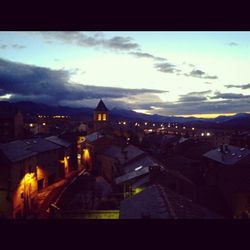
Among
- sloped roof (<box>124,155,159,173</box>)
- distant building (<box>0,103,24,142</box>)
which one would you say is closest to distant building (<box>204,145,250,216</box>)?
sloped roof (<box>124,155,159,173</box>)

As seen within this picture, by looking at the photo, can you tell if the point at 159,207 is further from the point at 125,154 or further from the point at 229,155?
the point at 229,155

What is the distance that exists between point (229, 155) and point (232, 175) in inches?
293

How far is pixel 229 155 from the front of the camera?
90.8 feet

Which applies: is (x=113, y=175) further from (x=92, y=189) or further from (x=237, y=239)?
(x=237, y=239)

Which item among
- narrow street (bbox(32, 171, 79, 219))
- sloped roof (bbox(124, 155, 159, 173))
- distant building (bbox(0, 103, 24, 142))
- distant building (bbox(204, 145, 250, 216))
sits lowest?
narrow street (bbox(32, 171, 79, 219))

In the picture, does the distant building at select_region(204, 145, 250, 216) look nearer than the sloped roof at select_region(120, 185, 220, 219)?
No

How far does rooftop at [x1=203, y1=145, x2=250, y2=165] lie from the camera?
2589 centimetres

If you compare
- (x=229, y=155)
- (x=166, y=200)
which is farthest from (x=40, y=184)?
(x=229, y=155)

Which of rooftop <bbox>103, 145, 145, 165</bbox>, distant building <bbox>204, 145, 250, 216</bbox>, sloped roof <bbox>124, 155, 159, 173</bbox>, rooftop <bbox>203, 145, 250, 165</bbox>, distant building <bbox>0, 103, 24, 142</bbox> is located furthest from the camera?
distant building <bbox>0, 103, 24, 142</bbox>

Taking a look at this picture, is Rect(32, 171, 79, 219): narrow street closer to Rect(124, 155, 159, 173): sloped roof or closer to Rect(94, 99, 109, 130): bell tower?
Rect(124, 155, 159, 173): sloped roof

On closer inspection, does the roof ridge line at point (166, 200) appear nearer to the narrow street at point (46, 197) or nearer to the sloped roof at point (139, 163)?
the narrow street at point (46, 197)

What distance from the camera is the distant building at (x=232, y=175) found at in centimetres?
1805
